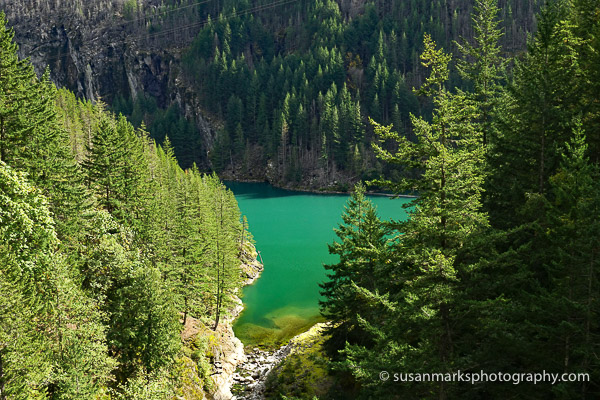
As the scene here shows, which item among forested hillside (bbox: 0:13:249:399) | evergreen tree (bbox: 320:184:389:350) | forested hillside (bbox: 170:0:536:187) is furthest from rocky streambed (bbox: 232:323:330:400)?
forested hillside (bbox: 170:0:536:187)

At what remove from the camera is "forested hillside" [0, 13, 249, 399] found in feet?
57.8

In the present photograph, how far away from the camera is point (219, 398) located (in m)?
30.2

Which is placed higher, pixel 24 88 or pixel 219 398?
pixel 24 88

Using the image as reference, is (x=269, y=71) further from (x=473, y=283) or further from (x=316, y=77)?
(x=473, y=283)

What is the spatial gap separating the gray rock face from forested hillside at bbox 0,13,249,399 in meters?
156

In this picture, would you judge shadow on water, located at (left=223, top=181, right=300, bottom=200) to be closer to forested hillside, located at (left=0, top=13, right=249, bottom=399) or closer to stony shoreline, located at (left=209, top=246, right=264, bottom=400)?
forested hillside, located at (left=0, top=13, right=249, bottom=399)

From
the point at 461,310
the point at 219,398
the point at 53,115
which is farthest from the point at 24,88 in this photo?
the point at 461,310

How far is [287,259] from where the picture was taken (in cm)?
6166

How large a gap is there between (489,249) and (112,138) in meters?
37.1

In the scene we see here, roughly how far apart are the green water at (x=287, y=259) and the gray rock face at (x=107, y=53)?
109848 mm

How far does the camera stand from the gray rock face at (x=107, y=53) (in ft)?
618

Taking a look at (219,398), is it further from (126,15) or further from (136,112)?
(126,15)

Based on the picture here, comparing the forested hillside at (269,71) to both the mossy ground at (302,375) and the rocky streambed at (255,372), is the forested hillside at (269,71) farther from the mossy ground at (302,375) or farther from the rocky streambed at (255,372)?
the mossy ground at (302,375)

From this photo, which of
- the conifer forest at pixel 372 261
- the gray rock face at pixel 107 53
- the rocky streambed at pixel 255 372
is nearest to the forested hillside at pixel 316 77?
the gray rock face at pixel 107 53
